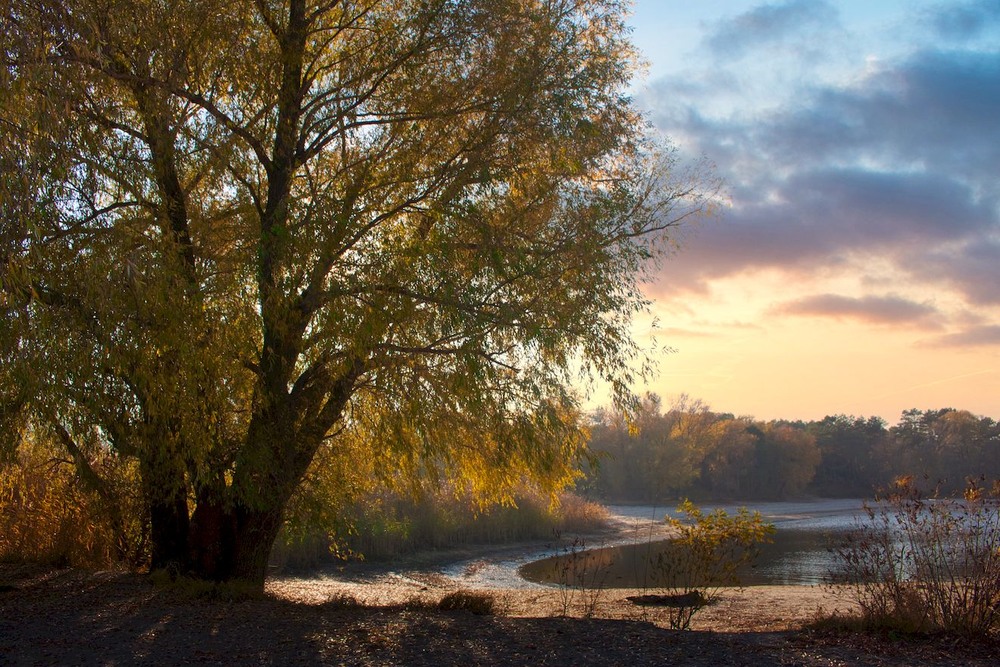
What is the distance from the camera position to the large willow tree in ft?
25.7

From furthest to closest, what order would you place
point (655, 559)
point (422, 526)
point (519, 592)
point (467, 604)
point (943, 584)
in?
1. point (422, 526)
2. point (655, 559)
3. point (519, 592)
4. point (467, 604)
5. point (943, 584)

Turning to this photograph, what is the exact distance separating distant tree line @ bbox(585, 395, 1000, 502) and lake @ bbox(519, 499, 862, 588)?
11.7 meters

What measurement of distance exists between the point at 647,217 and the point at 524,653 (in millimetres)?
6139

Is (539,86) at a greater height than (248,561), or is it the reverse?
(539,86)

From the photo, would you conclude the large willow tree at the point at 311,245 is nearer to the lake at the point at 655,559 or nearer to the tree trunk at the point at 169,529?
the tree trunk at the point at 169,529

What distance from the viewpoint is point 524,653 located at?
7113 millimetres

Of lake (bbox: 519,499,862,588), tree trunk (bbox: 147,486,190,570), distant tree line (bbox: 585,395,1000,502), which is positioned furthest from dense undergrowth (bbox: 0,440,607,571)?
distant tree line (bbox: 585,395,1000,502)

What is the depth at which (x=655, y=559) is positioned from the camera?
68.7 ft

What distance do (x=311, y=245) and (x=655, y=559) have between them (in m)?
15.2

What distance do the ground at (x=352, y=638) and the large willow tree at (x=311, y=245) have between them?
1.43m

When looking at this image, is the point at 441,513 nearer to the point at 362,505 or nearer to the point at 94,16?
the point at 362,505

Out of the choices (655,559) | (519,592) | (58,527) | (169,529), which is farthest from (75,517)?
(655,559)

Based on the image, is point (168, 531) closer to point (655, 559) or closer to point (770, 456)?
point (655, 559)

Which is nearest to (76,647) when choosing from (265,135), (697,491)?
(265,135)
